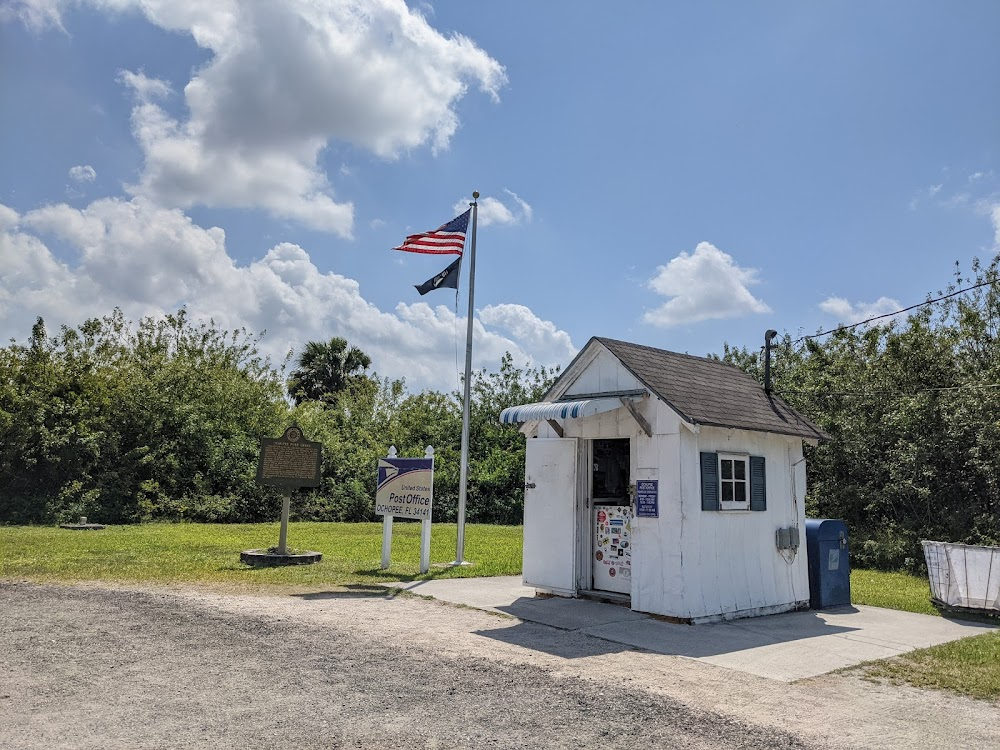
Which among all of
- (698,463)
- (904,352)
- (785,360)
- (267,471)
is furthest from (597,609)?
(785,360)

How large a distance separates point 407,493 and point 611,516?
3785 millimetres

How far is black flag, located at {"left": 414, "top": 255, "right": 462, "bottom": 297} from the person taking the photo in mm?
14117

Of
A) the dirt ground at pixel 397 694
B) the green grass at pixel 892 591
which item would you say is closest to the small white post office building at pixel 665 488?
the green grass at pixel 892 591

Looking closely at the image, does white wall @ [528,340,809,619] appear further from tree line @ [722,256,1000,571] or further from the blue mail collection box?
tree line @ [722,256,1000,571]

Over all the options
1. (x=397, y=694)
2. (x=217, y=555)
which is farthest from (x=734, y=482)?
(x=217, y=555)

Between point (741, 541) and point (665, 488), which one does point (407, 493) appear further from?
point (741, 541)

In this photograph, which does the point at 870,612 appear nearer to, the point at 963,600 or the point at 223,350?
the point at 963,600

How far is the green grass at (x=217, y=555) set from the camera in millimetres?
11258

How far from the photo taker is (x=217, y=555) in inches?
545

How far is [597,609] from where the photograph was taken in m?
9.48

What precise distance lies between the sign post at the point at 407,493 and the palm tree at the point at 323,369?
2827 cm

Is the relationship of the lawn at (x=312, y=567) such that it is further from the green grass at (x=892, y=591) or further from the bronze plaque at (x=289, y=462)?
the bronze plaque at (x=289, y=462)

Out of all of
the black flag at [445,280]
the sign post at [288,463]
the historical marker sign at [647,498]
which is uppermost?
the black flag at [445,280]

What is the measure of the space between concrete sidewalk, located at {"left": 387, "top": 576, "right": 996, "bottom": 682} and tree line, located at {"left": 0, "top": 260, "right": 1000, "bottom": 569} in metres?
3.66
